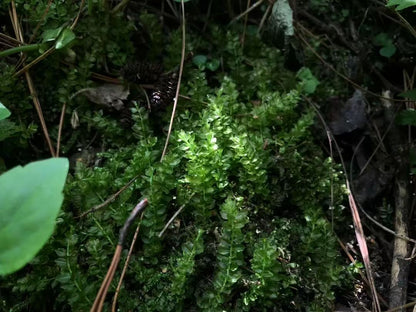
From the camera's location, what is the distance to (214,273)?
5.07 feet

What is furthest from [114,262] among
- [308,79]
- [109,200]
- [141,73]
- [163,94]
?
[308,79]

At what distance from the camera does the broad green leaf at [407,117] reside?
1998 millimetres

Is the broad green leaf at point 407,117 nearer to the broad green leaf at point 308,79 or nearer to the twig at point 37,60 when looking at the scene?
the broad green leaf at point 308,79

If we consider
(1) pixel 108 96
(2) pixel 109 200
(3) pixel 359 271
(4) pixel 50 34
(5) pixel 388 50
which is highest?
(4) pixel 50 34

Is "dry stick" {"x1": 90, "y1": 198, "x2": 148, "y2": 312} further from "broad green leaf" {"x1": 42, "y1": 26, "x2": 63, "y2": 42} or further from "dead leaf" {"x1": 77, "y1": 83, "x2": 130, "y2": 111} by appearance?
"broad green leaf" {"x1": 42, "y1": 26, "x2": 63, "y2": 42}

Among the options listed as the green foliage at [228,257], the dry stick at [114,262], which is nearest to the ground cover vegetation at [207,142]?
the green foliage at [228,257]

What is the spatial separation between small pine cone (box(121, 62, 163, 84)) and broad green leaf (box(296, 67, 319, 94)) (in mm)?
683

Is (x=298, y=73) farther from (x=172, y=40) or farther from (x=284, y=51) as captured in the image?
(x=172, y=40)

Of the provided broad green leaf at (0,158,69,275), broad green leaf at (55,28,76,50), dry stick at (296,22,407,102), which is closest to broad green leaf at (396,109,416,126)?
dry stick at (296,22,407,102)

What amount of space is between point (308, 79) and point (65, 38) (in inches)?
44.7

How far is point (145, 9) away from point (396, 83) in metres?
1.36

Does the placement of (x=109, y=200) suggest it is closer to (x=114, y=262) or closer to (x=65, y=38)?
(x=114, y=262)

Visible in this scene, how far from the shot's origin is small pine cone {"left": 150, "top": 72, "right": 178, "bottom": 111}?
1.99 meters

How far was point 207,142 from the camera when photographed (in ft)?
5.58
